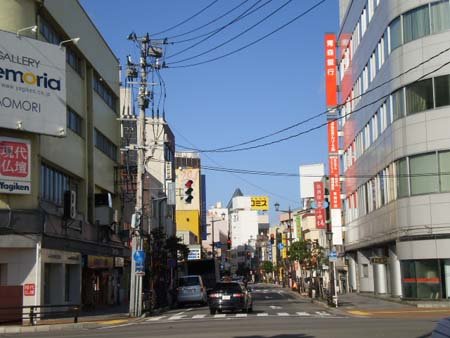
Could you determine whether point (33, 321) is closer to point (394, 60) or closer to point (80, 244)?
point (80, 244)

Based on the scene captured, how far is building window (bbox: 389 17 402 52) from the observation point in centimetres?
3750

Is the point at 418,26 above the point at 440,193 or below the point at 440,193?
above

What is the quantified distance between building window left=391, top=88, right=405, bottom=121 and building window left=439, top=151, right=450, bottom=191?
3.51 meters

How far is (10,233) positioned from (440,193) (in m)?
21.1

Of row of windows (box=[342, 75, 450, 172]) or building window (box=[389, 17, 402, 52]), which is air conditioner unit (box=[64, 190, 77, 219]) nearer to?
row of windows (box=[342, 75, 450, 172])

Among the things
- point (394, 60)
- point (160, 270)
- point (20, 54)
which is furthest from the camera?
point (160, 270)

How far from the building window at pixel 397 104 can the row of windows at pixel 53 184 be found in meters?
18.4

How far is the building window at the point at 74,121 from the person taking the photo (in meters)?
37.1

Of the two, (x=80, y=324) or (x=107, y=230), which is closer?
(x=80, y=324)

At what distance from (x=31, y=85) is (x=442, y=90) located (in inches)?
800

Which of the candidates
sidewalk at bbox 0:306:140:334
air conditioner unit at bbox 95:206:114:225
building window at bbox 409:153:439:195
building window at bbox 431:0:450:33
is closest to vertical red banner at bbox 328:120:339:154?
building window at bbox 409:153:439:195

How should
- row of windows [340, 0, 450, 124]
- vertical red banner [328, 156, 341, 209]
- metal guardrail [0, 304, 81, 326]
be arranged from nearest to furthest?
metal guardrail [0, 304, 81, 326] → row of windows [340, 0, 450, 124] → vertical red banner [328, 156, 341, 209]

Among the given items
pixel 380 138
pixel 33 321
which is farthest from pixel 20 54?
pixel 380 138

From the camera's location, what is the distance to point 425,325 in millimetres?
21969
